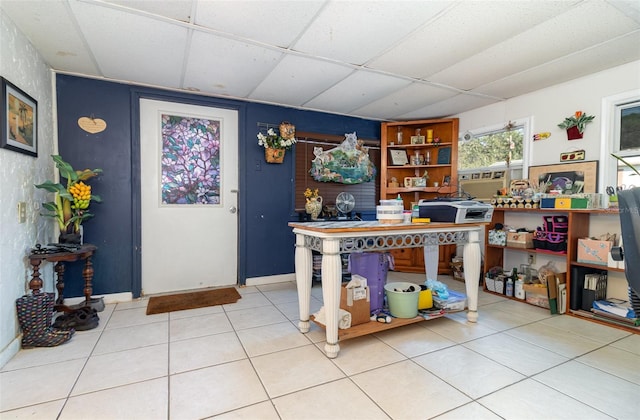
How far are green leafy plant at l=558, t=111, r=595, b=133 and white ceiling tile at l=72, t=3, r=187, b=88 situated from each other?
3.65 metres

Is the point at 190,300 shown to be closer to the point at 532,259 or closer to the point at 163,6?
the point at 163,6

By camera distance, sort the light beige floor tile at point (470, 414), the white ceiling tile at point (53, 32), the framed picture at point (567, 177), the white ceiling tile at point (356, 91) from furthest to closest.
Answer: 1. the white ceiling tile at point (356, 91)
2. the framed picture at point (567, 177)
3. the white ceiling tile at point (53, 32)
4. the light beige floor tile at point (470, 414)

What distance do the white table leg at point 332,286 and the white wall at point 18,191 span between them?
6.75ft

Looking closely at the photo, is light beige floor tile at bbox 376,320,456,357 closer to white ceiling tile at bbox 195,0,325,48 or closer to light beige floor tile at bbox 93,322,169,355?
light beige floor tile at bbox 93,322,169,355

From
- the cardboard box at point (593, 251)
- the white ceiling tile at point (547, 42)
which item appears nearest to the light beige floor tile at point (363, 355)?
the cardboard box at point (593, 251)

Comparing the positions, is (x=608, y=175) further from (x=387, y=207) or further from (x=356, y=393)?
(x=356, y=393)

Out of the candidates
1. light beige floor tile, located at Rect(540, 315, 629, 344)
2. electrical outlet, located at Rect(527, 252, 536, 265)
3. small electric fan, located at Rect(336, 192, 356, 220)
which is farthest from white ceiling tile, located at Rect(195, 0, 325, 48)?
electrical outlet, located at Rect(527, 252, 536, 265)

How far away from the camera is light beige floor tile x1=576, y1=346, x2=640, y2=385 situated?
70.6 inches

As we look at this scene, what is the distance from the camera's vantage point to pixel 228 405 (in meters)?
1.51

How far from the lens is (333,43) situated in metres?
2.34

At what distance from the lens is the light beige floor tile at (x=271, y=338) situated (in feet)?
6.94

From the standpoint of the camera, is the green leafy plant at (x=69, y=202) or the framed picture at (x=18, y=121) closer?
the framed picture at (x=18, y=121)

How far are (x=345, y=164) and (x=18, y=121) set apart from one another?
10.8 feet

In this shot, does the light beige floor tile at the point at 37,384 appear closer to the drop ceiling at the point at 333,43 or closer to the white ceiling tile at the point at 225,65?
the drop ceiling at the point at 333,43
